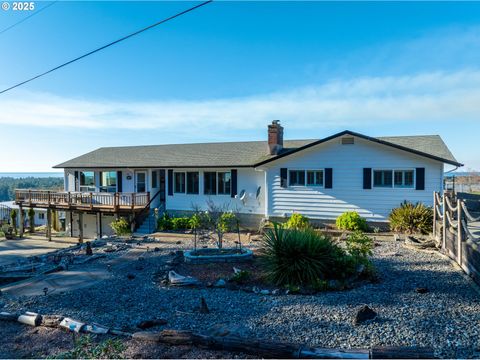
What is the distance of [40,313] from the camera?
566 cm

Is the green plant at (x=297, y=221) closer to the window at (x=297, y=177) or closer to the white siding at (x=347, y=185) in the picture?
the white siding at (x=347, y=185)

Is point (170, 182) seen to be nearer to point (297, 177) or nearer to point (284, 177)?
point (284, 177)

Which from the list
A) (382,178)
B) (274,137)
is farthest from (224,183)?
(382,178)

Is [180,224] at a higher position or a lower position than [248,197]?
lower

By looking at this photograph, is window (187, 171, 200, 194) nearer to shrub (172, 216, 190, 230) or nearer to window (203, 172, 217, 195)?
window (203, 172, 217, 195)

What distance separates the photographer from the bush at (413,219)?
13047mm

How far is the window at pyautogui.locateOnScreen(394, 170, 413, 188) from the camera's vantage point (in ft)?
48.6

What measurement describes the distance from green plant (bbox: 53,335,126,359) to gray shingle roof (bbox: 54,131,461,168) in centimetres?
1324

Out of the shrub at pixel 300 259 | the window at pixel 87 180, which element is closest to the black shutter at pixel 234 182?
the window at pixel 87 180

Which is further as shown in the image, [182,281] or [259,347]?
[182,281]

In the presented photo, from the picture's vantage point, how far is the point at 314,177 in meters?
16.5

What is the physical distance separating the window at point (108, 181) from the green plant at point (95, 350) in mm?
19627

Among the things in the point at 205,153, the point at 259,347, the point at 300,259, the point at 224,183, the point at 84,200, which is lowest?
the point at 259,347

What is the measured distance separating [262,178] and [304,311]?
13.3m
